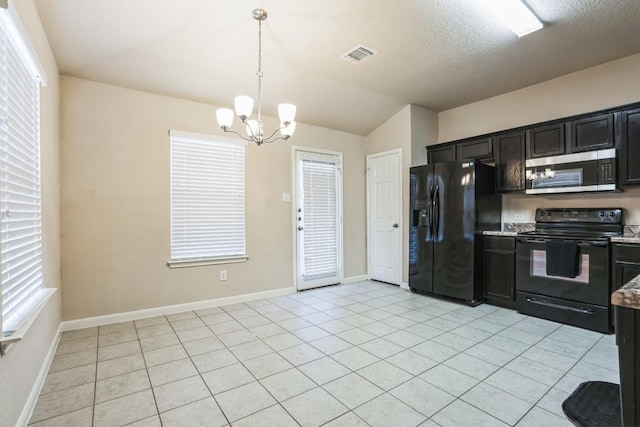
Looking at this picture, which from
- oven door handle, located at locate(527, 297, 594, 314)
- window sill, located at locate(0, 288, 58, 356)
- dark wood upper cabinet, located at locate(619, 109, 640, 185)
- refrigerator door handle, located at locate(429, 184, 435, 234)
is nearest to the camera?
window sill, located at locate(0, 288, 58, 356)

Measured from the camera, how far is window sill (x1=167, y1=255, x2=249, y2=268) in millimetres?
3689

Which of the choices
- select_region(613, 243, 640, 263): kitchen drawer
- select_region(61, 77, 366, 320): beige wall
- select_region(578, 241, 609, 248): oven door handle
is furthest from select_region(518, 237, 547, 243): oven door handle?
select_region(61, 77, 366, 320): beige wall

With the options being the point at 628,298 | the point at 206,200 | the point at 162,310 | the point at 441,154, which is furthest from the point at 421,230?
the point at 628,298

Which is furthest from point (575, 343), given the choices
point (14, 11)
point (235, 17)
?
point (14, 11)

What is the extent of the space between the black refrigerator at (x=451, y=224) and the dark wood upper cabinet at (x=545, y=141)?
0.49m

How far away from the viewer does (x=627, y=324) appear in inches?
34.6

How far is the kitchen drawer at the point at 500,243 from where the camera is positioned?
12.1 ft

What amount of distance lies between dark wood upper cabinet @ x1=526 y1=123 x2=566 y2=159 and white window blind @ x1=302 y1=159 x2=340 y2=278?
8.46ft

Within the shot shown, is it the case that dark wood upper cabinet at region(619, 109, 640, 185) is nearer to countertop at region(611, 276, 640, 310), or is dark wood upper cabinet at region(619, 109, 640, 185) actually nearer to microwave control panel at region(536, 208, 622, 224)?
microwave control panel at region(536, 208, 622, 224)

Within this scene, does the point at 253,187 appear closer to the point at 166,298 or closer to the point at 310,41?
the point at 166,298

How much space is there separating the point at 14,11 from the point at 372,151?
171 inches

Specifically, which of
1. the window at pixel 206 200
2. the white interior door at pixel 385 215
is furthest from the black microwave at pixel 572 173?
the window at pixel 206 200

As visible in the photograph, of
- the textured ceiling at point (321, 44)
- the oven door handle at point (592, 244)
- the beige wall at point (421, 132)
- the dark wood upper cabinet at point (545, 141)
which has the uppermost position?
the textured ceiling at point (321, 44)

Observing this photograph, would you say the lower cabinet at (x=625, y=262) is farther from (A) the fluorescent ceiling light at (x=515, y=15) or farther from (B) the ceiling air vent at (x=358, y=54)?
(B) the ceiling air vent at (x=358, y=54)
